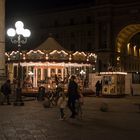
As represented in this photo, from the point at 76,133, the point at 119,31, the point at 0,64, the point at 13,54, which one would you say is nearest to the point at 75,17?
the point at 119,31

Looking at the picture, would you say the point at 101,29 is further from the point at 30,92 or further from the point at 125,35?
the point at 30,92

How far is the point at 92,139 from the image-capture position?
13.5 metres

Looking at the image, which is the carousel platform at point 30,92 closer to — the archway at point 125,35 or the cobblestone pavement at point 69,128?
the cobblestone pavement at point 69,128

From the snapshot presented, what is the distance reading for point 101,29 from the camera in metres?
78.4

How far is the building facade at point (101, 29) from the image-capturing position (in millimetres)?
75812

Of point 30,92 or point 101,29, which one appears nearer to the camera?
point 30,92

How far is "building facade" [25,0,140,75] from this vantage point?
75.8m

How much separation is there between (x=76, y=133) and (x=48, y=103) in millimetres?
11065

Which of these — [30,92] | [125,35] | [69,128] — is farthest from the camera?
[125,35]

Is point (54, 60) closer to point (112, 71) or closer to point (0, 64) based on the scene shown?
point (112, 71)

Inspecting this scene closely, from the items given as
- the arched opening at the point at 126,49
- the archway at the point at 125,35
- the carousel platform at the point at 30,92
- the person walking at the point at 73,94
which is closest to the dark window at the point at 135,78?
the carousel platform at the point at 30,92

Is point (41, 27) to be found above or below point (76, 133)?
above

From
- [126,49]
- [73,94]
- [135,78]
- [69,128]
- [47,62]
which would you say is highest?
[126,49]

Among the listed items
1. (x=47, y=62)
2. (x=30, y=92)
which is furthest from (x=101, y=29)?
(x=30, y=92)
